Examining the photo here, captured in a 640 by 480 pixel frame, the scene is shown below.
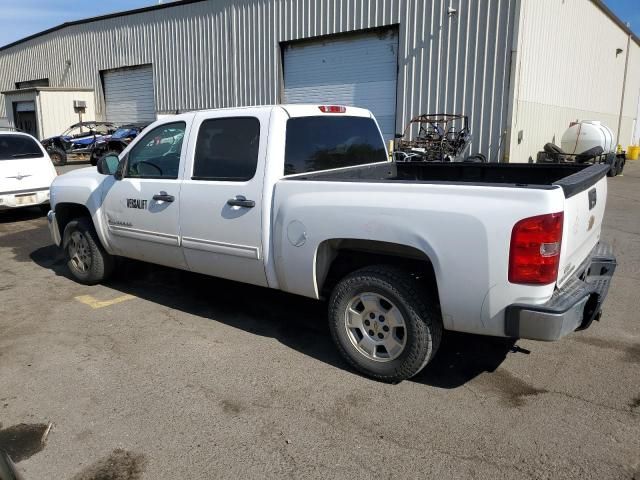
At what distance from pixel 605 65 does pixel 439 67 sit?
44.9 feet

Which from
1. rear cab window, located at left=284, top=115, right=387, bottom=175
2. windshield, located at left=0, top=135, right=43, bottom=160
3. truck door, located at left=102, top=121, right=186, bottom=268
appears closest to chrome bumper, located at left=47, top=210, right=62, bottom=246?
truck door, located at left=102, top=121, right=186, bottom=268

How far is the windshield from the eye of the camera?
9.64m

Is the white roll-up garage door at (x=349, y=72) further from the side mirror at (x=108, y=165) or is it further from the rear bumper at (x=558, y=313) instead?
the rear bumper at (x=558, y=313)

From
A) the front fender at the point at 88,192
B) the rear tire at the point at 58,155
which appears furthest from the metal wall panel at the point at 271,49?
the front fender at the point at 88,192

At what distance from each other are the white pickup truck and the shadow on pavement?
0.47m

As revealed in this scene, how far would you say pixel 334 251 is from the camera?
3936mm

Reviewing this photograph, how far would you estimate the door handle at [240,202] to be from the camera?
4.16 m

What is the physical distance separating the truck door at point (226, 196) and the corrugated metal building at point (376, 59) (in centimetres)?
1086

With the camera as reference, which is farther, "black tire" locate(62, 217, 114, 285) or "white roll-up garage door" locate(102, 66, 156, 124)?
"white roll-up garage door" locate(102, 66, 156, 124)

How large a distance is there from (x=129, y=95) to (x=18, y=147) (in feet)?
53.3

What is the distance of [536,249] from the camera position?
297 cm

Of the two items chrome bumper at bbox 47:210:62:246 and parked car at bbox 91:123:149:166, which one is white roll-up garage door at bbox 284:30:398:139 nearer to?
parked car at bbox 91:123:149:166

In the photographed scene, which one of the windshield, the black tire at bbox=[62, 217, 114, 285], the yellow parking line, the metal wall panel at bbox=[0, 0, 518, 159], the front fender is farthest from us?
the metal wall panel at bbox=[0, 0, 518, 159]

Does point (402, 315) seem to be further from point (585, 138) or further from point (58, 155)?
point (58, 155)
